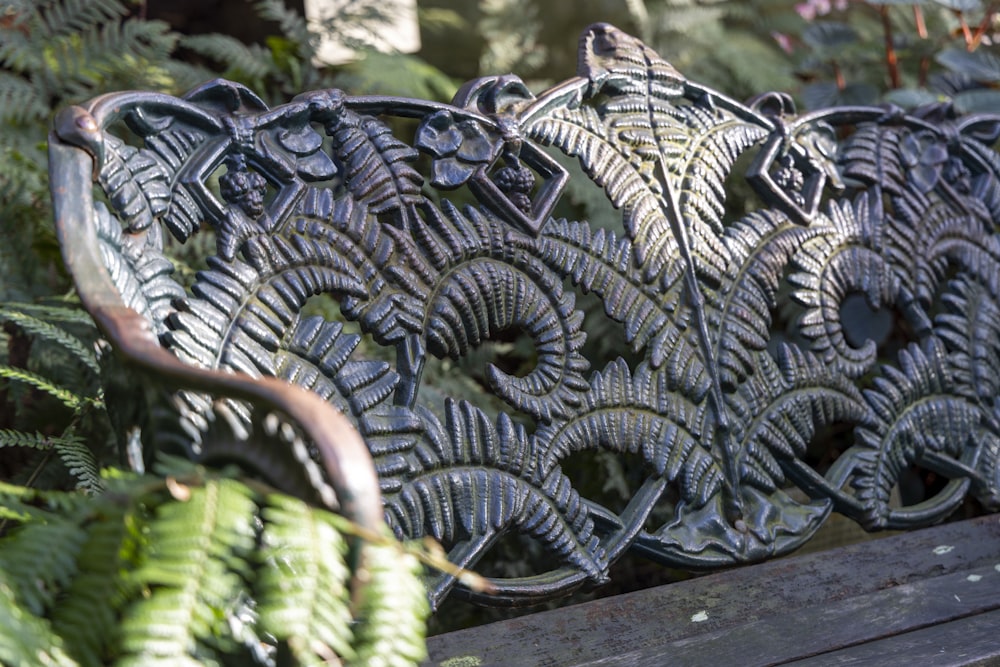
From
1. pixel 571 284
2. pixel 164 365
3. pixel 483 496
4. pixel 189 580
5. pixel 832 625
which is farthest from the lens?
pixel 571 284

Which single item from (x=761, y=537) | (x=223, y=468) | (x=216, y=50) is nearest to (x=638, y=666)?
(x=761, y=537)

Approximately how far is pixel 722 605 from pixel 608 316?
46cm

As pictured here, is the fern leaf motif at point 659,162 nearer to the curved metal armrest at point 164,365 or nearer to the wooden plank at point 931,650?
the wooden plank at point 931,650

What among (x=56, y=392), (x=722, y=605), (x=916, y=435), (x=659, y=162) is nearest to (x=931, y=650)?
(x=722, y=605)

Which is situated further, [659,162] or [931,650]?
[659,162]

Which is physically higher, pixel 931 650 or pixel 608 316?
pixel 608 316

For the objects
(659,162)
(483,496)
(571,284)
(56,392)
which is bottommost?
(483,496)

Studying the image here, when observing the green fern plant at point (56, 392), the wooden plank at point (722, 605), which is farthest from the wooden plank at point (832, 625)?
the green fern plant at point (56, 392)

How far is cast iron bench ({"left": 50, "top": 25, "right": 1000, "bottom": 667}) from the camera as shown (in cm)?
128

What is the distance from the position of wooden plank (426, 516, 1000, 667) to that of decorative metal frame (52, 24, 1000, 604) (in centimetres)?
5

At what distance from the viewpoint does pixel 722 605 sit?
157 cm

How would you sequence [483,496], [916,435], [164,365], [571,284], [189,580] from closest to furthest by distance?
[189,580], [164,365], [483,496], [571,284], [916,435]

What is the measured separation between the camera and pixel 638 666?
1400mm

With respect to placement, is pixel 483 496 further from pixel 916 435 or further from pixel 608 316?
pixel 916 435
